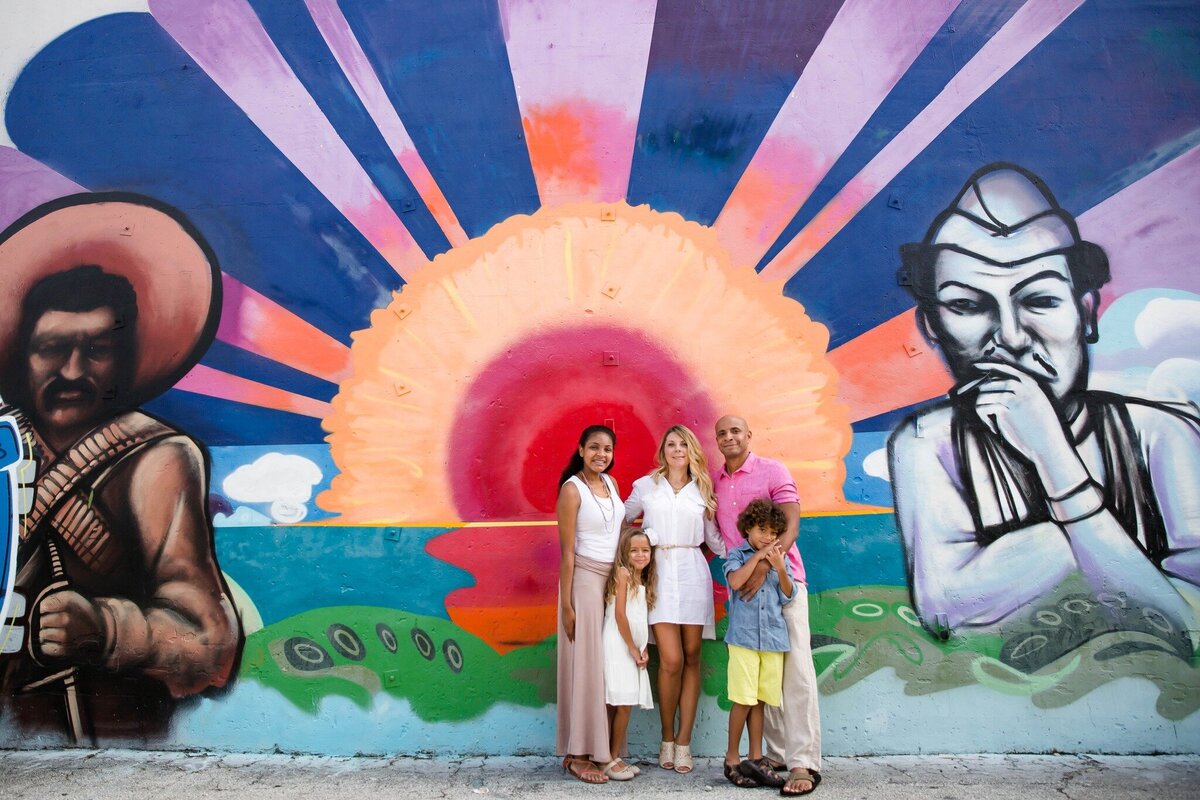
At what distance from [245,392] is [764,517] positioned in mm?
2624

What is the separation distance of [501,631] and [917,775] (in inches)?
76.1

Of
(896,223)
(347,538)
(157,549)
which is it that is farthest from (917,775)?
(157,549)

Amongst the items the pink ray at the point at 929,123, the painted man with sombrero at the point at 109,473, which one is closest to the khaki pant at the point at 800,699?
the pink ray at the point at 929,123

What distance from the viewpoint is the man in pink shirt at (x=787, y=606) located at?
3547 mm

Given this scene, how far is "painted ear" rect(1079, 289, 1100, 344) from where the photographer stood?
13.2 feet

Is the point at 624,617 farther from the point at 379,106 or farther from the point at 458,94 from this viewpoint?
the point at 379,106

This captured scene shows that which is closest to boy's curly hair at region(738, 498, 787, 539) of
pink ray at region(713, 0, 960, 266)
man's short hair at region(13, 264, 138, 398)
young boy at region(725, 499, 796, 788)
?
young boy at region(725, 499, 796, 788)

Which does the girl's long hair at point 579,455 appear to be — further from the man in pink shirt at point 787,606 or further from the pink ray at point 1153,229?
the pink ray at point 1153,229

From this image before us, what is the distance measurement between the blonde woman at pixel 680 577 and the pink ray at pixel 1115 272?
88 cm

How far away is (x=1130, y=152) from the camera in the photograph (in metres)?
4.12

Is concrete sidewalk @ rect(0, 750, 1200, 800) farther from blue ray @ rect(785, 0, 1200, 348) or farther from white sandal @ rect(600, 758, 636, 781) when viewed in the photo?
blue ray @ rect(785, 0, 1200, 348)

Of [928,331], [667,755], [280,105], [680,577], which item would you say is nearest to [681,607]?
[680,577]

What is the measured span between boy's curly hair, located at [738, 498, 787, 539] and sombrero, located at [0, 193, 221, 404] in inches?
111

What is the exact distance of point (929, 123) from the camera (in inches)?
164
